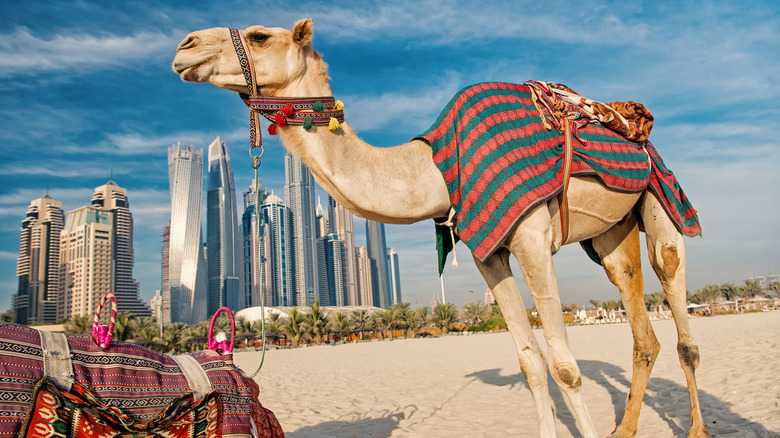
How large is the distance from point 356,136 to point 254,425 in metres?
1.79

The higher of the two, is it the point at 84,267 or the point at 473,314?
the point at 84,267

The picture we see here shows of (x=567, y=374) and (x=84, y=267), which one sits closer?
(x=567, y=374)

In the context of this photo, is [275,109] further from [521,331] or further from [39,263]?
[39,263]

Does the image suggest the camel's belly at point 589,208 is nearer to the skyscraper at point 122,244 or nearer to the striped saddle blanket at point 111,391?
the striped saddle blanket at point 111,391

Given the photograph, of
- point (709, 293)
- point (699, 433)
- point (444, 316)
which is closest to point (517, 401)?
point (699, 433)

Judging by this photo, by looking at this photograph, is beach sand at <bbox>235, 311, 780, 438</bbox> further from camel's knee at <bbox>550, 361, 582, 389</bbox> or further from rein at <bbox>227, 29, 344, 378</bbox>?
rein at <bbox>227, 29, 344, 378</bbox>

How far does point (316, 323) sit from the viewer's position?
37.0 meters

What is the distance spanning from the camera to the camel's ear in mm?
2930

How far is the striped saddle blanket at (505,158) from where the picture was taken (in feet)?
9.55

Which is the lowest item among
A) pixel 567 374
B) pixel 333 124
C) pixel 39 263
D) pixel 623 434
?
pixel 623 434

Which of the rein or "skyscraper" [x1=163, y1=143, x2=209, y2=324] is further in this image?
"skyscraper" [x1=163, y1=143, x2=209, y2=324]

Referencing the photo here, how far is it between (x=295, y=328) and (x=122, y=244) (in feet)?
519

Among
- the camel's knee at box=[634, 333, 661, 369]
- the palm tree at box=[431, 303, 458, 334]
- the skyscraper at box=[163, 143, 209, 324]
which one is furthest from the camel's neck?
the skyscraper at box=[163, 143, 209, 324]

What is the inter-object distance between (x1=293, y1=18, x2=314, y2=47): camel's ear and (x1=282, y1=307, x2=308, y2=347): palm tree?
34910mm
